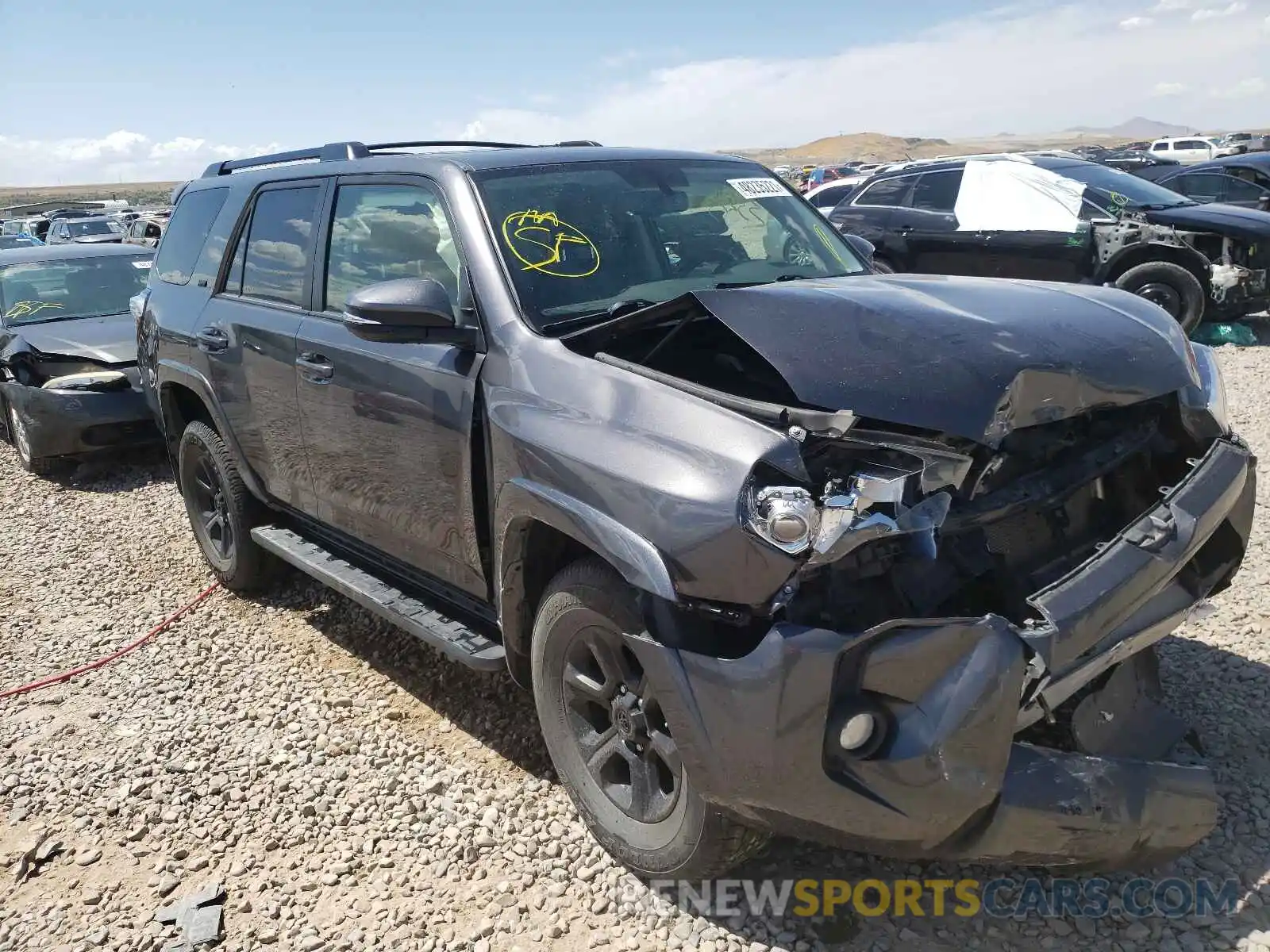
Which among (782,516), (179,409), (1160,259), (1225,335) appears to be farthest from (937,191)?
(782,516)

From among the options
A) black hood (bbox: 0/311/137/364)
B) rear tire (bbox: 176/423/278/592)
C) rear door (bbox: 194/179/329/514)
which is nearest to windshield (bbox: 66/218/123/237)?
black hood (bbox: 0/311/137/364)

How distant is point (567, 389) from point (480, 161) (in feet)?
4.05

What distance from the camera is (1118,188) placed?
995 centimetres

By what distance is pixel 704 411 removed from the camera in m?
2.37

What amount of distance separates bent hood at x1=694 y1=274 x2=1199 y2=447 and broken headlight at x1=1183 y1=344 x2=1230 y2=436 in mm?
51

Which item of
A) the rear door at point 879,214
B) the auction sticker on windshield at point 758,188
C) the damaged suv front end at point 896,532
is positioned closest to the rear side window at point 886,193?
the rear door at point 879,214

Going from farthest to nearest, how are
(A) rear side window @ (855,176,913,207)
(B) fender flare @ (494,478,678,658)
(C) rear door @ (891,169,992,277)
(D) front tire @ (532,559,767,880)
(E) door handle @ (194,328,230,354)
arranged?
(A) rear side window @ (855,176,913,207) → (C) rear door @ (891,169,992,277) → (E) door handle @ (194,328,230,354) → (D) front tire @ (532,559,767,880) → (B) fender flare @ (494,478,678,658)

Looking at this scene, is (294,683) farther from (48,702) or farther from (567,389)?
(567,389)

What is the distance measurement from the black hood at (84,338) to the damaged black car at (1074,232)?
7.51 metres

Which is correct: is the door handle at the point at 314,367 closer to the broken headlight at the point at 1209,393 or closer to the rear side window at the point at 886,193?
the broken headlight at the point at 1209,393

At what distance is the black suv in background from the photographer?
213cm

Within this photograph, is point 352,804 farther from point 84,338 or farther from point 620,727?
point 84,338

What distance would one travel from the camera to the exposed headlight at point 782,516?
2125mm

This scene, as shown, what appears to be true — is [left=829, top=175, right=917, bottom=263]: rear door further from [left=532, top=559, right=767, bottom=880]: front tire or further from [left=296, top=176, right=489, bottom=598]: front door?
[left=532, top=559, right=767, bottom=880]: front tire
